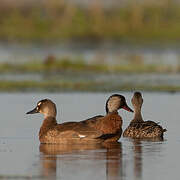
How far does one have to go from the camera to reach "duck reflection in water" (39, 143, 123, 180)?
12172 mm

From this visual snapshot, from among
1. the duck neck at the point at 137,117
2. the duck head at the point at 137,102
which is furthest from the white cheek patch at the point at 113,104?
the duck head at the point at 137,102

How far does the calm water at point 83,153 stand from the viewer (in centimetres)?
1223

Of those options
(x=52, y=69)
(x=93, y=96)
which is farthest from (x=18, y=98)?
(x=52, y=69)

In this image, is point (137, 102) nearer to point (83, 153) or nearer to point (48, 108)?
point (48, 108)

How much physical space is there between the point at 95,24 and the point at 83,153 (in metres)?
30.7

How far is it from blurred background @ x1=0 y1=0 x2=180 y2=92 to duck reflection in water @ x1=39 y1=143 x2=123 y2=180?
27.3ft

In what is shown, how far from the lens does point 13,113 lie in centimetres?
1888

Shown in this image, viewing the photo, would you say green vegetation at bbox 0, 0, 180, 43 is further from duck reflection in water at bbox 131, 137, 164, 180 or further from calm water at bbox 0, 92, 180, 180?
duck reflection in water at bbox 131, 137, 164, 180

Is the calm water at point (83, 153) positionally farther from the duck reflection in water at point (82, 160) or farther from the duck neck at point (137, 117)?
the duck neck at point (137, 117)

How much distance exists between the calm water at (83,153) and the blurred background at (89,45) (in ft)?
13.1


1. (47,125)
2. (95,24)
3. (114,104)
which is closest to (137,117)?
(114,104)

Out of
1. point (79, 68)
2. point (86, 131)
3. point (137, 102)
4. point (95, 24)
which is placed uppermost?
point (95, 24)

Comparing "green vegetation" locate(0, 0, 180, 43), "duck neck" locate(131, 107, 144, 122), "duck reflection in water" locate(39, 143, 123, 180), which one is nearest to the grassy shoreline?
"duck neck" locate(131, 107, 144, 122)

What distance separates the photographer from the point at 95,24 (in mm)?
44438
